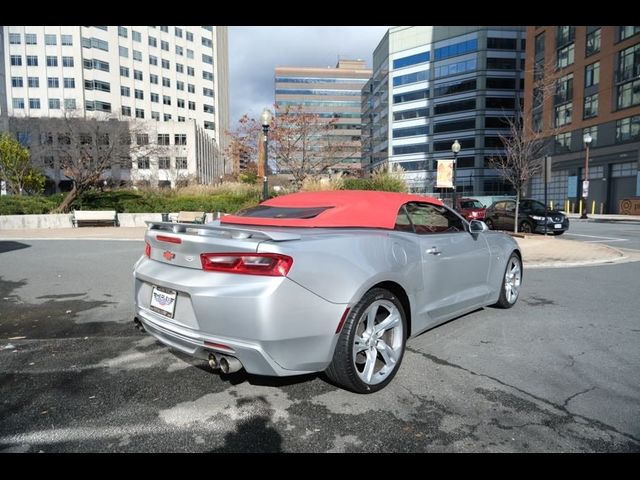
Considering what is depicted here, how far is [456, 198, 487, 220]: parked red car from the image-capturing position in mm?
19812

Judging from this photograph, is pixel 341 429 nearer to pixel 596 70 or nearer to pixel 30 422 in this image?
pixel 30 422

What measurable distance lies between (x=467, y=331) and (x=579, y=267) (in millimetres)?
5834

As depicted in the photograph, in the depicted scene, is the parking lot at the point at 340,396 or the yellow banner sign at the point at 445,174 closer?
the parking lot at the point at 340,396

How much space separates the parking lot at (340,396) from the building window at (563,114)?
4615cm

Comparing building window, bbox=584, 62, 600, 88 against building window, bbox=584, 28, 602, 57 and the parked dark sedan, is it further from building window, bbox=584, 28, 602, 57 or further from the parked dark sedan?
the parked dark sedan

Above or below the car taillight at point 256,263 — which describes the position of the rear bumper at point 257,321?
below

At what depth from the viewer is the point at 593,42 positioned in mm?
39969

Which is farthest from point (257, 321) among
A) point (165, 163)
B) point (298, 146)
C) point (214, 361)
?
point (165, 163)

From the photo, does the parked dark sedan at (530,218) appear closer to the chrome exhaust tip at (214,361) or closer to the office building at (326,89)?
the chrome exhaust tip at (214,361)

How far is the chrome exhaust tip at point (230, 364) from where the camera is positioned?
104 inches

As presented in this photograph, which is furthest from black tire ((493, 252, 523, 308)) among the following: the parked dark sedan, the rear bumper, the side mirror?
the parked dark sedan

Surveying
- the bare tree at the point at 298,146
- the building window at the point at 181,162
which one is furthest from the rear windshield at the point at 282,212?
the building window at the point at 181,162
